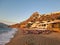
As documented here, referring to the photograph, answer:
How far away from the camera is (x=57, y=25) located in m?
38.0

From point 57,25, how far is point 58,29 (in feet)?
3.82

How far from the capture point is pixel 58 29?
3741 centimetres
